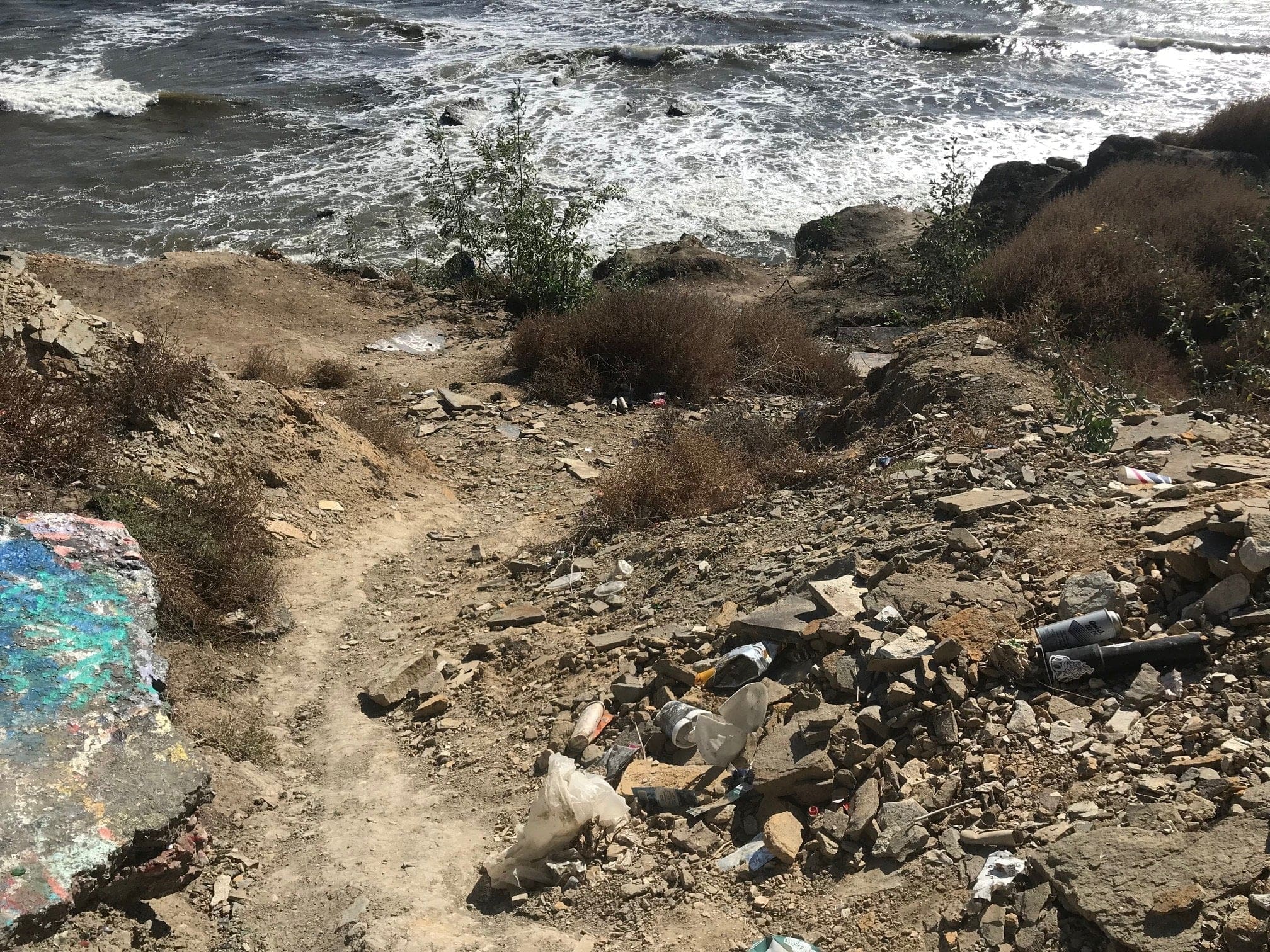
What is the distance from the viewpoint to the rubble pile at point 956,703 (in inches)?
103

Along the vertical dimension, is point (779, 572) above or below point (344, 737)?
above

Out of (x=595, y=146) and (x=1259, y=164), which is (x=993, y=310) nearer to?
(x=1259, y=164)

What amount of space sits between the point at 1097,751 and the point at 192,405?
17.1ft

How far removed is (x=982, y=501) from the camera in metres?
4.46

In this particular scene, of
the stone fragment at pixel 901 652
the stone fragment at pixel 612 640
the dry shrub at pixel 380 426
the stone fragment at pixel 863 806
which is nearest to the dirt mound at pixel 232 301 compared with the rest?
the dry shrub at pixel 380 426

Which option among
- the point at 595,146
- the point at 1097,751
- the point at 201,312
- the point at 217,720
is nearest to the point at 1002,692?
the point at 1097,751

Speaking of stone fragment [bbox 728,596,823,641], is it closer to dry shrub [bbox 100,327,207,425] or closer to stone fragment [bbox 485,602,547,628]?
stone fragment [bbox 485,602,547,628]

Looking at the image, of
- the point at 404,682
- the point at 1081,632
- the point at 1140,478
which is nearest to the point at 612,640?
the point at 404,682

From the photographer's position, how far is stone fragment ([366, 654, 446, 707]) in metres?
4.50

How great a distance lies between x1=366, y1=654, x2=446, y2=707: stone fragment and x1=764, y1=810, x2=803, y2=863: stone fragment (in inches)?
74.1

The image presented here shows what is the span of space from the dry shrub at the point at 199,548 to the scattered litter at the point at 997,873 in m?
3.39

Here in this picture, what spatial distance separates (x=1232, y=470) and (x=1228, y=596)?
44.6 inches

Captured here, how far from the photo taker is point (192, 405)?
6.08 metres

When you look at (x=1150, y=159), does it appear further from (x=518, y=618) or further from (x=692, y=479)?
(x=518, y=618)
